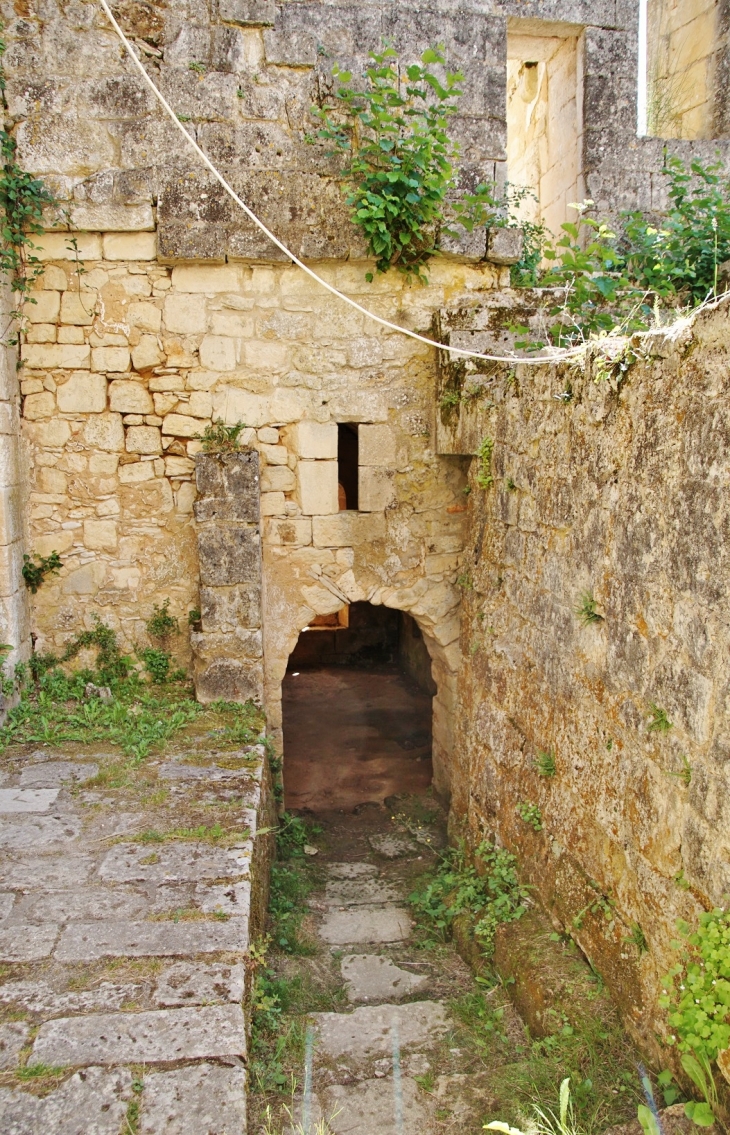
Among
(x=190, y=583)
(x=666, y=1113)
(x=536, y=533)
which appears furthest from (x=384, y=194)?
(x=666, y=1113)

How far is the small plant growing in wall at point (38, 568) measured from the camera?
17.8ft

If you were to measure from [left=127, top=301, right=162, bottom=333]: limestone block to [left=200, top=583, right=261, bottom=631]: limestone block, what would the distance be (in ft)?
5.74

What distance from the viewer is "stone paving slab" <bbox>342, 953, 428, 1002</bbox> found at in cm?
413

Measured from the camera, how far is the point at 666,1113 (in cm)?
250

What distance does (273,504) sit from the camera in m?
5.63

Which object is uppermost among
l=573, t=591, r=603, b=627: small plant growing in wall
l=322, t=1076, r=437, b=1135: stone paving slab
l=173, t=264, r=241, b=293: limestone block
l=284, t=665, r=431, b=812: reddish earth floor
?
l=173, t=264, r=241, b=293: limestone block

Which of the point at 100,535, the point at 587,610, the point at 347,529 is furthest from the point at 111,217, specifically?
the point at 587,610

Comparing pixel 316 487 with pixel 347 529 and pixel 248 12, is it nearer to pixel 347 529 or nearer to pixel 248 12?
pixel 347 529

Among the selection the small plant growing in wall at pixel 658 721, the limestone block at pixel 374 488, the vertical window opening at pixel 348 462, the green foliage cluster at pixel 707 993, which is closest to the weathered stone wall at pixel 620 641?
the small plant growing in wall at pixel 658 721

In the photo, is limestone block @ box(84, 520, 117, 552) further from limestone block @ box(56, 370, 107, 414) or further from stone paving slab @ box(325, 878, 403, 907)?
stone paving slab @ box(325, 878, 403, 907)

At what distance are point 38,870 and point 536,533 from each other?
9.23 ft

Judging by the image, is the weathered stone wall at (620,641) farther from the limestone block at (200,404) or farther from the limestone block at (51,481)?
Result: the limestone block at (51,481)

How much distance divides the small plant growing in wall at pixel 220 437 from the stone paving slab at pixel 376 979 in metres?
3.19

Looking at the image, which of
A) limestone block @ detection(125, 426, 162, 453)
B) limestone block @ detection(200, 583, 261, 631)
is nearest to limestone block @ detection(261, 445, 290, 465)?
limestone block @ detection(125, 426, 162, 453)
